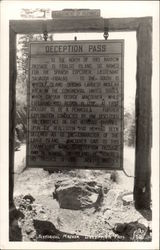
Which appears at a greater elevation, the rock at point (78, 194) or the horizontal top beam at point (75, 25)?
the horizontal top beam at point (75, 25)

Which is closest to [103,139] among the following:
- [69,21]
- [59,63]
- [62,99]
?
[62,99]

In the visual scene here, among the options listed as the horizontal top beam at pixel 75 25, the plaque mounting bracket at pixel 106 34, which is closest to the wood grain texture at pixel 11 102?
the horizontal top beam at pixel 75 25

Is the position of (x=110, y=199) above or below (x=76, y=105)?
below

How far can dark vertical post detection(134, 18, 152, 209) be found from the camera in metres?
4.04

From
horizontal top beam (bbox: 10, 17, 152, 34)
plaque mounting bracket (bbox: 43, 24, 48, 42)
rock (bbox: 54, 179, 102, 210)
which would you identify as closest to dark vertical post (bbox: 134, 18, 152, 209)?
horizontal top beam (bbox: 10, 17, 152, 34)

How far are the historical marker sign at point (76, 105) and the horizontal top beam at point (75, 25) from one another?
0.43 feet

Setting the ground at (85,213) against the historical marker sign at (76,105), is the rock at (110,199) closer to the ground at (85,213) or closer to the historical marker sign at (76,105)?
the ground at (85,213)

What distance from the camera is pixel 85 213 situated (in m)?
4.08

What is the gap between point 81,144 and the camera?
13.4 ft

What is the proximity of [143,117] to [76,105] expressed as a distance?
0.68 metres

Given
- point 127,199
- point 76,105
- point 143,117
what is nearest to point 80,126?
point 76,105

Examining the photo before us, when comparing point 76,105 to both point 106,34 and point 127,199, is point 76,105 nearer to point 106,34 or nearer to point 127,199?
point 106,34

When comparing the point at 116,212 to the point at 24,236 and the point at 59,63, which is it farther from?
the point at 59,63

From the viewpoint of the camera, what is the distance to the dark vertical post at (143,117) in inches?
159
